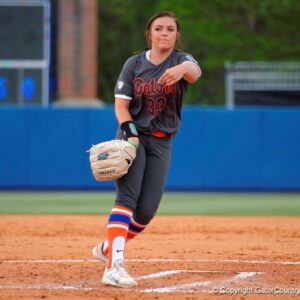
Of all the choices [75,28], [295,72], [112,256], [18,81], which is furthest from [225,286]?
[75,28]

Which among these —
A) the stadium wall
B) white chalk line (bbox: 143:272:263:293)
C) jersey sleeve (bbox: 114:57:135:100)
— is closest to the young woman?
jersey sleeve (bbox: 114:57:135:100)

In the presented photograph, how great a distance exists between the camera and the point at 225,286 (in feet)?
21.3

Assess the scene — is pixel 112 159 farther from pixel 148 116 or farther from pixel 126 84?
pixel 126 84

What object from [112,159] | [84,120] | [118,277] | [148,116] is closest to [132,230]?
[118,277]

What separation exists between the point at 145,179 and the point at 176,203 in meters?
8.88

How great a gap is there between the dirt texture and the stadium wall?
573 centimetres

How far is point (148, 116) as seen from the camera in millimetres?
6789

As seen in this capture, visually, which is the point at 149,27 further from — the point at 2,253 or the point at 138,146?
the point at 2,253

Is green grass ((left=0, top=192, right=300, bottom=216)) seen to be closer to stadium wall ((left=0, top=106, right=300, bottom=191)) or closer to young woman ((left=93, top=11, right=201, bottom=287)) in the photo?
stadium wall ((left=0, top=106, right=300, bottom=191))

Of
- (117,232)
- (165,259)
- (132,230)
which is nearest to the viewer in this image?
(117,232)

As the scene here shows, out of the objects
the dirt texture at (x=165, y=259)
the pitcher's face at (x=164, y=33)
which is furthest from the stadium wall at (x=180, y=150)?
the pitcher's face at (x=164, y=33)

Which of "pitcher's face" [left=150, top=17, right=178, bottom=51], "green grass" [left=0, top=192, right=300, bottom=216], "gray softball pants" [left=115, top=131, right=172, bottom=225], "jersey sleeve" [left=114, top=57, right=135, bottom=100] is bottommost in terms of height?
"green grass" [left=0, top=192, right=300, bottom=216]

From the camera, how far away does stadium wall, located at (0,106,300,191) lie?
18.3m

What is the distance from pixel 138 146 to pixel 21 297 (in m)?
1.39
